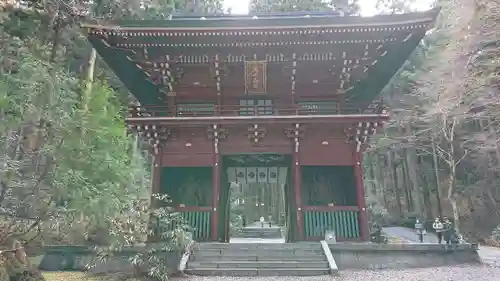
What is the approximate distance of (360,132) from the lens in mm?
11500

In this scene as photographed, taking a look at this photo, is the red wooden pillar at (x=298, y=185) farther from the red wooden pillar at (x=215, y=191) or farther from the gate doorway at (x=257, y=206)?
the gate doorway at (x=257, y=206)

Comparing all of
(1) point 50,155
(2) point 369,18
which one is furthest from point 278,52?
(1) point 50,155

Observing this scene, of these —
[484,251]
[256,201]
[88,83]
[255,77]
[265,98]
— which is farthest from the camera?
[256,201]

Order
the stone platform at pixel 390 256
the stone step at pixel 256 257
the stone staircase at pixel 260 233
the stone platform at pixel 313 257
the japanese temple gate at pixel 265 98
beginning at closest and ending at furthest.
Result: the stone platform at pixel 313 257 → the stone step at pixel 256 257 → the stone platform at pixel 390 256 → the japanese temple gate at pixel 265 98 → the stone staircase at pixel 260 233

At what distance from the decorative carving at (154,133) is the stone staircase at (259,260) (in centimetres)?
370

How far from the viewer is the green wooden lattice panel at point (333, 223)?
11.0 m

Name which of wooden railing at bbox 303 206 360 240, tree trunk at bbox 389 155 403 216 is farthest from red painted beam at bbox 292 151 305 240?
tree trunk at bbox 389 155 403 216

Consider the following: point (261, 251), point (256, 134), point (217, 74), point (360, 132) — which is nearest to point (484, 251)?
point (360, 132)

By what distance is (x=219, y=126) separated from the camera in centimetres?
1150

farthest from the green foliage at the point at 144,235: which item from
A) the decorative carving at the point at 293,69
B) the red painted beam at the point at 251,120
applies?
the decorative carving at the point at 293,69

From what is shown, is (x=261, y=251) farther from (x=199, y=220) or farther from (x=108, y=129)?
(x=108, y=129)

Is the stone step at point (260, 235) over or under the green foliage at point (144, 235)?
under

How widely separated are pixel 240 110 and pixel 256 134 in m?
1.22

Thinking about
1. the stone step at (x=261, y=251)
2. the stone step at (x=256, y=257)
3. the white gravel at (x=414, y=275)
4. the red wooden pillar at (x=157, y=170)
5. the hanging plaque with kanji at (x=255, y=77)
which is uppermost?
the hanging plaque with kanji at (x=255, y=77)
